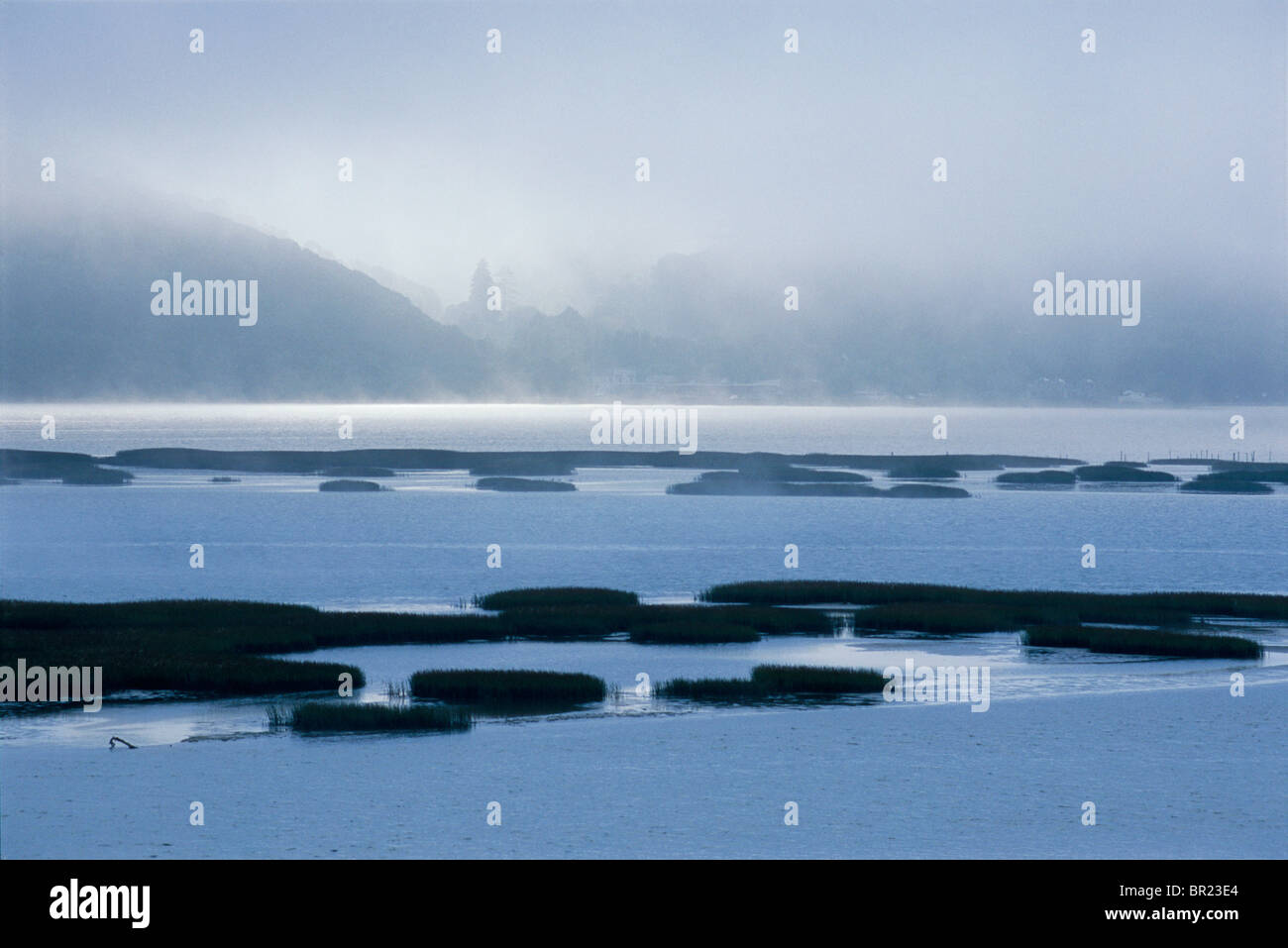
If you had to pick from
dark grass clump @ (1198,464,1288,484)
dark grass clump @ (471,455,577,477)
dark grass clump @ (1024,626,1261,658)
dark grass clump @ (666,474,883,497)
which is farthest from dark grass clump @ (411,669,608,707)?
dark grass clump @ (471,455,577,477)

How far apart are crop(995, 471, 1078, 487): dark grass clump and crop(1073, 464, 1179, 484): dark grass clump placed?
1084mm

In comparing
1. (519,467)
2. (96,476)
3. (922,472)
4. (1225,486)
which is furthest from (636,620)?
(519,467)

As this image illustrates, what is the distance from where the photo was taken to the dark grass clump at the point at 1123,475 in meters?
160

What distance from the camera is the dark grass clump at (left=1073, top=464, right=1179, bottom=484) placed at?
15950 centimetres

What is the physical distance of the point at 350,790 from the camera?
31.8m

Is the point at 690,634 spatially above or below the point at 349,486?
below

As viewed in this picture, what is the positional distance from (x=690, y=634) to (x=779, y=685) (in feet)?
30.3

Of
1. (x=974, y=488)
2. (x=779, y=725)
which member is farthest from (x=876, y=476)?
(x=779, y=725)

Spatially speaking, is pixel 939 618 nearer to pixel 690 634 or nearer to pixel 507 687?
pixel 690 634

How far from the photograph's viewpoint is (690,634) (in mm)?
51500

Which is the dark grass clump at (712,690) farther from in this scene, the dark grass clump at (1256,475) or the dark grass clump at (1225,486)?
the dark grass clump at (1256,475)

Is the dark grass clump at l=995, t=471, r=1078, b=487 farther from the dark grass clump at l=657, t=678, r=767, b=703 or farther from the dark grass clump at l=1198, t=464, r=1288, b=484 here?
the dark grass clump at l=657, t=678, r=767, b=703
